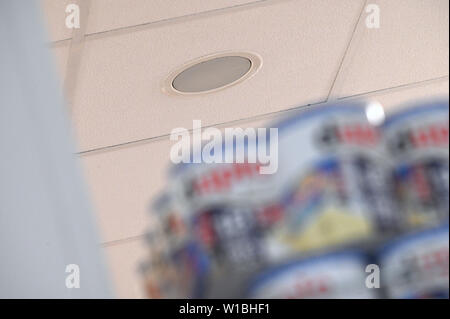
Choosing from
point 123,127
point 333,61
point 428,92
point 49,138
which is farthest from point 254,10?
point 49,138

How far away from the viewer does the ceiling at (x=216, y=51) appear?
5.67 feet

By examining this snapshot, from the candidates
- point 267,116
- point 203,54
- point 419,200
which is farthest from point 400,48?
point 419,200

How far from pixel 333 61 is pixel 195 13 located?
500 mm

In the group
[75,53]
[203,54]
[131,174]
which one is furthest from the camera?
[131,174]

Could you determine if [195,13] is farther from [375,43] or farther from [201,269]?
[201,269]

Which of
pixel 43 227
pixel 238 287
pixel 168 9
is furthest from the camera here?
pixel 168 9

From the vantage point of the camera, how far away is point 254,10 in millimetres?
1781

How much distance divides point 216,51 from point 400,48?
0.55 metres

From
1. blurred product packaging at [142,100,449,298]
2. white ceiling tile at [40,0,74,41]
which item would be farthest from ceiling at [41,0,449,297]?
blurred product packaging at [142,100,449,298]

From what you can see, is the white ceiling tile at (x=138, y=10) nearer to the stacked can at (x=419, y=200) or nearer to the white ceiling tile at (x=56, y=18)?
the white ceiling tile at (x=56, y=18)

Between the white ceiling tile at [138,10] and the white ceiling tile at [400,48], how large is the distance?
44 cm

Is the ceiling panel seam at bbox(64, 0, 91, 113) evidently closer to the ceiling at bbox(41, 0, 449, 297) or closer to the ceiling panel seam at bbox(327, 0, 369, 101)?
the ceiling at bbox(41, 0, 449, 297)

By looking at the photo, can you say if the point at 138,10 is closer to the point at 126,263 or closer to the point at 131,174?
the point at 126,263

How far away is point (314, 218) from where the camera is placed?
68 centimetres
